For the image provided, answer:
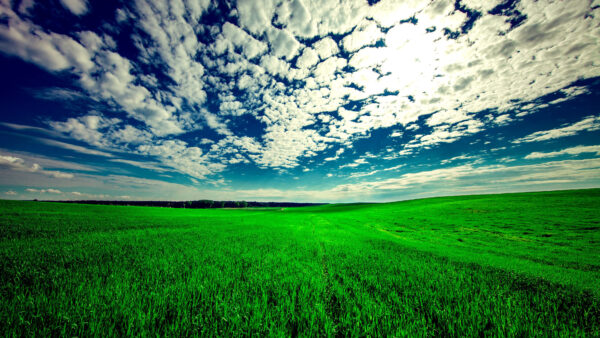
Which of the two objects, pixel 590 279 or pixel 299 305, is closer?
pixel 299 305

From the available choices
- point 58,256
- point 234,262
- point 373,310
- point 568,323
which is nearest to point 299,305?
point 373,310

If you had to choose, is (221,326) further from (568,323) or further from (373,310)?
(568,323)

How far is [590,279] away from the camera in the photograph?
221 inches

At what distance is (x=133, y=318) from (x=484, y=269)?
9444 mm

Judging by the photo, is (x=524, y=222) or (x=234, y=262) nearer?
(x=234, y=262)

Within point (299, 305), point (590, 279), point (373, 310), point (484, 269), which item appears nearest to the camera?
point (373, 310)

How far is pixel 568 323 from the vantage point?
10.8ft

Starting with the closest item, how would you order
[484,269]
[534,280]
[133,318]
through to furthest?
1. [133,318]
2. [534,280]
3. [484,269]

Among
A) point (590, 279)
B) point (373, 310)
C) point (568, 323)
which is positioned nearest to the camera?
point (568, 323)

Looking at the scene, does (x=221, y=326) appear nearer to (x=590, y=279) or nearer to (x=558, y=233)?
(x=590, y=279)

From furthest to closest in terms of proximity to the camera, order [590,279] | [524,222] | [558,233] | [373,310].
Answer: [524,222] → [558,233] → [590,279] → [373,310]

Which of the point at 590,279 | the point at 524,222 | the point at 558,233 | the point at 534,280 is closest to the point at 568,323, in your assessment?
the point at 534,280

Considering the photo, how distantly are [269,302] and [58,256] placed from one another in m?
8.18

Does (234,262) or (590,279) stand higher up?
(234,262)
